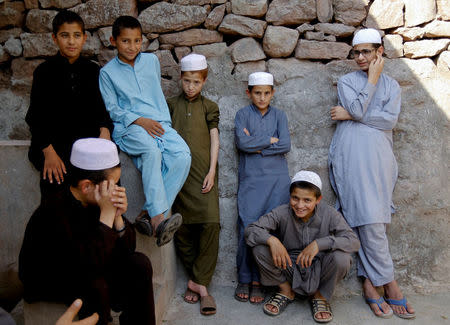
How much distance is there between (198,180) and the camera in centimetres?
334

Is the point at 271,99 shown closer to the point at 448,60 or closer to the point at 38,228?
the point at 448,60

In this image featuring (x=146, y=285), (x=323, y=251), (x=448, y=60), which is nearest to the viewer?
(x=146, y=285)

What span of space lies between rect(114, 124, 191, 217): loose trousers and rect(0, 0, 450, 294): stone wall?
658 millimetres

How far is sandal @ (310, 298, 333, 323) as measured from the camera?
3.01 meters

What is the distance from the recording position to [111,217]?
2172mm

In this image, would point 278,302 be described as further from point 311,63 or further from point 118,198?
point 311,63

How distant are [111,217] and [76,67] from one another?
1.36m

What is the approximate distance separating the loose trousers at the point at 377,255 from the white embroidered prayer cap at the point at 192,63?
1.67 metres

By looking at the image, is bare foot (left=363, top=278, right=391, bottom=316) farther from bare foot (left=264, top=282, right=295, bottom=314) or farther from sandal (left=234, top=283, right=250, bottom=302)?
sandal (left=234, top=283, right=250, bottom=302)

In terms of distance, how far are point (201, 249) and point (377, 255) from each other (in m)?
1.27

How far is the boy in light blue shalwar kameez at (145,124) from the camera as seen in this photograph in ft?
9.49

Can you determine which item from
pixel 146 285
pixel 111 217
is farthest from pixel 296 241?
pixel 111 217

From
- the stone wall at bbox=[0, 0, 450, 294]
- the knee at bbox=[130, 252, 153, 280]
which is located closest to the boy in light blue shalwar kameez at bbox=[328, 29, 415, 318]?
the stone wall at bbox=[0, 0, 450, 294]

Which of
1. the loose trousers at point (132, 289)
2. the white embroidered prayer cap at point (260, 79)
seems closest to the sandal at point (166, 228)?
the loose trousers at point (132, 289)
